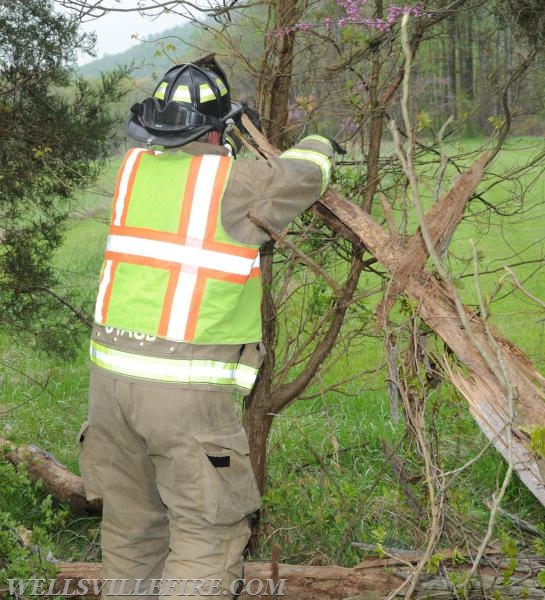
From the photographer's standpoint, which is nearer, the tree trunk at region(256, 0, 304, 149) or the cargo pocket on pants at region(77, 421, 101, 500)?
the cargo pocket on pants at region(77, 421, 101, 500)

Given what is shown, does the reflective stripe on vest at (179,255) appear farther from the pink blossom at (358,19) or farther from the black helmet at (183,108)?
the pink blossom at (358,19)

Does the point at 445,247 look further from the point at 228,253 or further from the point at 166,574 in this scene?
the point at 166,574

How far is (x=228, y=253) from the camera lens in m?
3.08

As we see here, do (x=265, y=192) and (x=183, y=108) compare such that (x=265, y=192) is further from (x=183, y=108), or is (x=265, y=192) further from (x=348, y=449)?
(x=348, y=449)

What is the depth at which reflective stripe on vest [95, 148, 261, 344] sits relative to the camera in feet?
9.99

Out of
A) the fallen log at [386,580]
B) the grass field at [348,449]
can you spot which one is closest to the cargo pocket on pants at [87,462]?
the fallen log at [386,580]

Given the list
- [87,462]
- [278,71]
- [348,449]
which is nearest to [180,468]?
[87,462]

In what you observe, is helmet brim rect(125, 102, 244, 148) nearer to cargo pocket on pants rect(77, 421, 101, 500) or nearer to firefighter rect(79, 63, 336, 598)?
firefighter rect(79, 63, 336, 598)

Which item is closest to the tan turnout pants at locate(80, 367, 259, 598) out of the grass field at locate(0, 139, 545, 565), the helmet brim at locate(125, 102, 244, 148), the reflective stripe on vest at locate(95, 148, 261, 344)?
the reflective stripe on vest at locate(95, 148, 261, 344)

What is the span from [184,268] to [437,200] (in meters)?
1.08

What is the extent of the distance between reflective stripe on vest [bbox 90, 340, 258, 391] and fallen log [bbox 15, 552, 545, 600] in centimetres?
91

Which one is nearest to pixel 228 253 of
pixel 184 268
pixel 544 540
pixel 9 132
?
pixel 184 268

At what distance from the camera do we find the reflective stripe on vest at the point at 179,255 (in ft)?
9.99

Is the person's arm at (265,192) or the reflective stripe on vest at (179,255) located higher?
the person's arm at (265,192)
